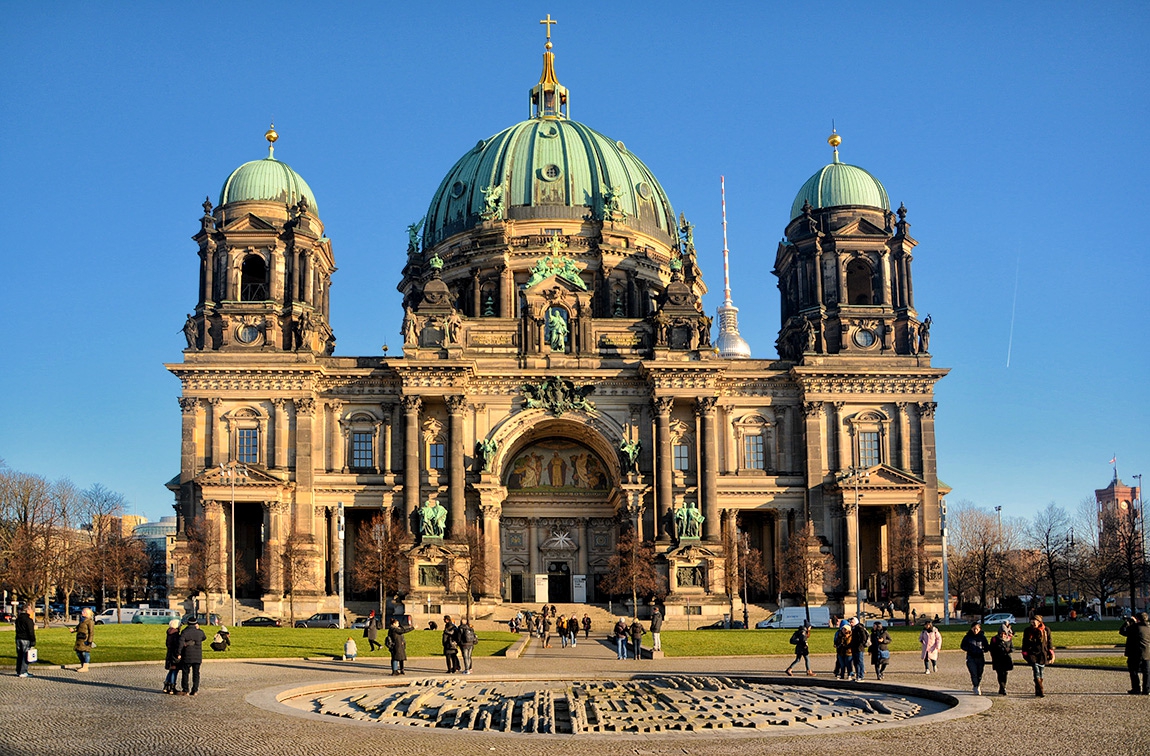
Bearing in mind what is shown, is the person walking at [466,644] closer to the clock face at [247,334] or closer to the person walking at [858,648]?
the person walking at [858,648]

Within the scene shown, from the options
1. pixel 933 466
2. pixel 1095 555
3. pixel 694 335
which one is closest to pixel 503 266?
pixel 694 335

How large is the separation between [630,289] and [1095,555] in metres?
44.8

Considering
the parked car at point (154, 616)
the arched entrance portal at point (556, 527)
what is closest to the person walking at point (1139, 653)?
the arched entrance portal at point (556, 527)

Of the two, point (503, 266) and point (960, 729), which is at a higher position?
point (503, 266)

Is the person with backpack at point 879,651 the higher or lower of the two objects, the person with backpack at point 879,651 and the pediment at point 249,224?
the lower

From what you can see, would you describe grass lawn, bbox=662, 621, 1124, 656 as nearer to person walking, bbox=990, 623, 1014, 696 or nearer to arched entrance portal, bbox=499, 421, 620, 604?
person walking, bbox=990, 623, 1014, 696

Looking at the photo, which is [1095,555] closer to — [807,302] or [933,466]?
[933,466]

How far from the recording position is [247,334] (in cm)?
8019

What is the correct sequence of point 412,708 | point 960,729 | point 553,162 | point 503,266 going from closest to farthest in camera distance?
point 960,729, point 412,708, point 503,266, point 553,162

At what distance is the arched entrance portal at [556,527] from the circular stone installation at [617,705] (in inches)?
1955

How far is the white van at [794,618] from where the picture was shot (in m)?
71.5

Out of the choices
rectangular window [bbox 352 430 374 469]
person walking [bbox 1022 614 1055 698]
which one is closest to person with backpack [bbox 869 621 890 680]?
person walking [bbox 1022 614 1055 698]

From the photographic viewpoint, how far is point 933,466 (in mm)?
80188

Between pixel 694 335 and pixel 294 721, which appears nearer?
pixel 294 721
